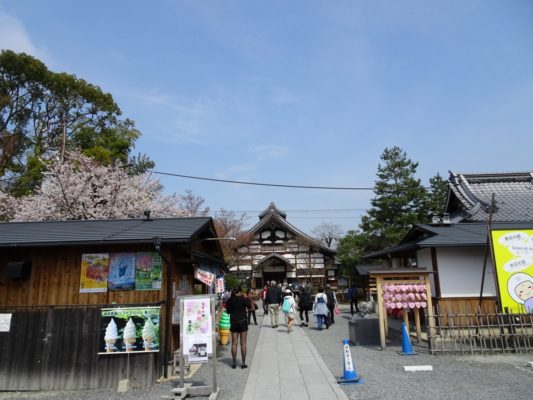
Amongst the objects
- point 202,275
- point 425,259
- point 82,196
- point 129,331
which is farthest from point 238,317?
point 82,196

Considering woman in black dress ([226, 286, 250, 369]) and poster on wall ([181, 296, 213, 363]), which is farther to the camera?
woman in black dress ([226, 286, 250, 369])

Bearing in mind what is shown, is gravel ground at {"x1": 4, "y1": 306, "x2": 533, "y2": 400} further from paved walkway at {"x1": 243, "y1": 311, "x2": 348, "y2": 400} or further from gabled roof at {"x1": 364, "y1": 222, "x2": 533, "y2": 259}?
gabled roof at {"x1": 364, "y1": 222, "x2": 533, "y2": 259}

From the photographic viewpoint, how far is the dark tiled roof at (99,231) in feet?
23.1

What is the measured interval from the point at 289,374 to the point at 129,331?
3.31 meters

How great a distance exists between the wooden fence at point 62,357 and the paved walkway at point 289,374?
2170 mm

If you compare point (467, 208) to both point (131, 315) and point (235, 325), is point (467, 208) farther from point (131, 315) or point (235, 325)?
point (131, 315)

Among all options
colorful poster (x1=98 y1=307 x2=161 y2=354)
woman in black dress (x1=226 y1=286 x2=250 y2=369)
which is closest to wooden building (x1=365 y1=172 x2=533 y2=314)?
woman in black dress (x1=226 y1=286 x2=250 y2=369)

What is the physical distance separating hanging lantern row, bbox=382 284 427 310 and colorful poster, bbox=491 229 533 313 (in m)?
1.94

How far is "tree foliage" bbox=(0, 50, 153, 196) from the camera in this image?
23.6m

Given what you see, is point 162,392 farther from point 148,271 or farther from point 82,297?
point 82,297

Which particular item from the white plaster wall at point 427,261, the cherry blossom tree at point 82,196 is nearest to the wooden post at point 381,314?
the white plaster wall at point 427,261

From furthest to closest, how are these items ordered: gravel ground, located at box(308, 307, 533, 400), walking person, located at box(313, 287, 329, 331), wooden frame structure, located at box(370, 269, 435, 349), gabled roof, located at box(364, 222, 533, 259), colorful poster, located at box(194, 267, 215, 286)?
walking person, located at box(313, 287, 329, 331) < gabled roof, located at box(364, 222, 533, 259) < wooden frame structure, located at box(370, 269, 435, 349) < colorful poster, located at box(194, 267, 215, 286) < gravel ground, located at box(308, 307, 533, 400)

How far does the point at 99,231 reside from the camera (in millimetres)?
8070

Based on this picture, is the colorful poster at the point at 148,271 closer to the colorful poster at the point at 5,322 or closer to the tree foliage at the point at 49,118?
the colorful poster at the point at 5,322
